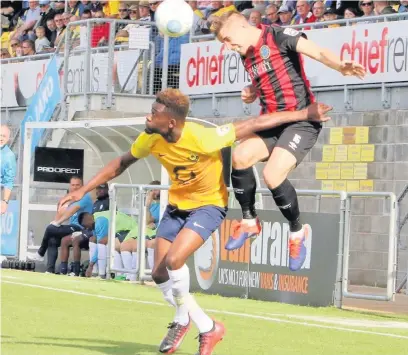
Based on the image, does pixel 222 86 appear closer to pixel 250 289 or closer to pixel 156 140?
pixel 250 289

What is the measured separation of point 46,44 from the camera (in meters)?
26.8

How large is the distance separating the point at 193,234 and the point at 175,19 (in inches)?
118

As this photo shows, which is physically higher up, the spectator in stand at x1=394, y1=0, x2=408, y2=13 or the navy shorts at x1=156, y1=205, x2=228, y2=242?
the spectator in stand at x1=394, y1=0, x2=408, y2=13

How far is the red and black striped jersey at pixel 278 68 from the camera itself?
9.91m

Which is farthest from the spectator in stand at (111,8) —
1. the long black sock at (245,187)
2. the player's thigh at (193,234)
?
the player's thigh at (193,234)

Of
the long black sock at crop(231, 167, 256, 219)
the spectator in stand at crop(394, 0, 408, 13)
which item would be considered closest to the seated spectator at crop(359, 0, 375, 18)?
the spectator in stand at crop(394, 0, 408, 13)

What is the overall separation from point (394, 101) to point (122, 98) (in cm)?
607

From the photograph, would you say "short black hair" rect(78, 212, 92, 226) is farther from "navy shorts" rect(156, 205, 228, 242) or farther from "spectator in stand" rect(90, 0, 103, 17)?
"navy shorts" rect(156, 205, 228, 242)

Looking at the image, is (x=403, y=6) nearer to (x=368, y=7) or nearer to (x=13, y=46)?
(x=368, y=7)

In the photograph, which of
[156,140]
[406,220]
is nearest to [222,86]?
[406,220]

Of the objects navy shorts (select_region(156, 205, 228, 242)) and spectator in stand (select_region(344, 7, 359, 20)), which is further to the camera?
spectator in stand (select_region(344, 7, 359, 20))

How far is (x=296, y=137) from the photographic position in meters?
9.97

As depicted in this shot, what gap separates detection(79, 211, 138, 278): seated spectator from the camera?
59.1 feet

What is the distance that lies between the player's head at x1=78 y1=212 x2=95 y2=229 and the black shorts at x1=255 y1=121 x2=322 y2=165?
9605 mm
